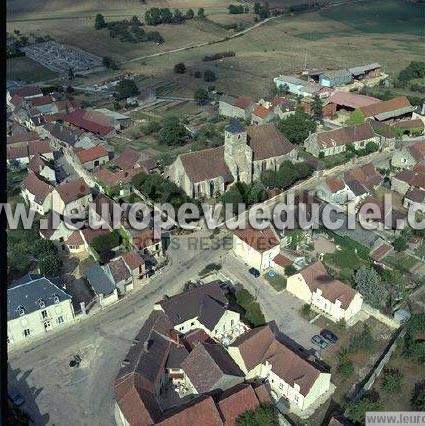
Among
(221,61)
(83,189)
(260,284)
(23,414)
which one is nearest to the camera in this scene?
(23,414)

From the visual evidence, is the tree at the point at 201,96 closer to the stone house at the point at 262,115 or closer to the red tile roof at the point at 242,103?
the red tile roof at the point at 242,103

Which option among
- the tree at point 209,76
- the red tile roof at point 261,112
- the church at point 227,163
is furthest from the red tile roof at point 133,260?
the tree at point 209,76

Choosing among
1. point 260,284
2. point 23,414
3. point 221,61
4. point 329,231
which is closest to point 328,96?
point 221,61

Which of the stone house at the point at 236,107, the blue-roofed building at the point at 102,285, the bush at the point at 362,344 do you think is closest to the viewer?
the bush at the point at 362,344

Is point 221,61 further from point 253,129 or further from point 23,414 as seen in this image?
point 23,414

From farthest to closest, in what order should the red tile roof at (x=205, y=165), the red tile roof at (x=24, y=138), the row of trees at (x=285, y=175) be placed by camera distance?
the red tile roof at (x=24, y=138)
the row of trees at (x=285, y=175)
the red tile roof at (x=205, y=165)

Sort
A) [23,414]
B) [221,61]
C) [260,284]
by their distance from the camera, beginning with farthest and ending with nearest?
1. [221,61]
2. [260,284]
3. [23,414]

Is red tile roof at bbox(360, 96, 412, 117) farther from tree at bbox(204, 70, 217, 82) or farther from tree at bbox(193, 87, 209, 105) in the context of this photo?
tree at bbox(204, 70, 217, 82)
